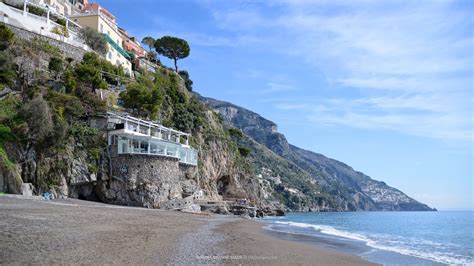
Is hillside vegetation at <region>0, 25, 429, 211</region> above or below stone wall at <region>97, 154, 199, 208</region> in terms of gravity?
above

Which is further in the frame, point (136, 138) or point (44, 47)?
point (44, 47)

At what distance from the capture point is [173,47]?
79.3 meters

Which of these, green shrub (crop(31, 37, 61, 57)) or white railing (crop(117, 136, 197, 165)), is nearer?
white railing (crop(117, 136, 197, 165))

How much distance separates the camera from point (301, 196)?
160 meters

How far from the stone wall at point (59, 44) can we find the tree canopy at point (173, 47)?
102 ft

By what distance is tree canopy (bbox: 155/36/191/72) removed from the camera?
259 feet

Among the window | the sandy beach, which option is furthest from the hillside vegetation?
the sandy beach

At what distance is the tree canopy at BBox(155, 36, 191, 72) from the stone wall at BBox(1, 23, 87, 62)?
31.2 m

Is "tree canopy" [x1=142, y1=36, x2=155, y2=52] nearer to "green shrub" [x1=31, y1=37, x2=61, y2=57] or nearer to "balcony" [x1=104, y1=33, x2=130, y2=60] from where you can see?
"balcony" [x1=104, y1=33, x2=130, y2=60]

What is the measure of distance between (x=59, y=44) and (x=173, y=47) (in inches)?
1355

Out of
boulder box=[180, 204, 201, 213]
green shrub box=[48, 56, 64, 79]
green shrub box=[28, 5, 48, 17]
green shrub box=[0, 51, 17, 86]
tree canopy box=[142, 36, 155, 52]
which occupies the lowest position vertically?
boulder box=[180, 204, 201, 213]

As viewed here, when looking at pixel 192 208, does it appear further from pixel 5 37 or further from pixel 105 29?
pixel 105 29

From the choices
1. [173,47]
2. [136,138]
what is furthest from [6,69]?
[173,47]

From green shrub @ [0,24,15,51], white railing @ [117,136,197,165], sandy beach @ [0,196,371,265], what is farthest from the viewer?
white railing @ [117,136,197,165]
